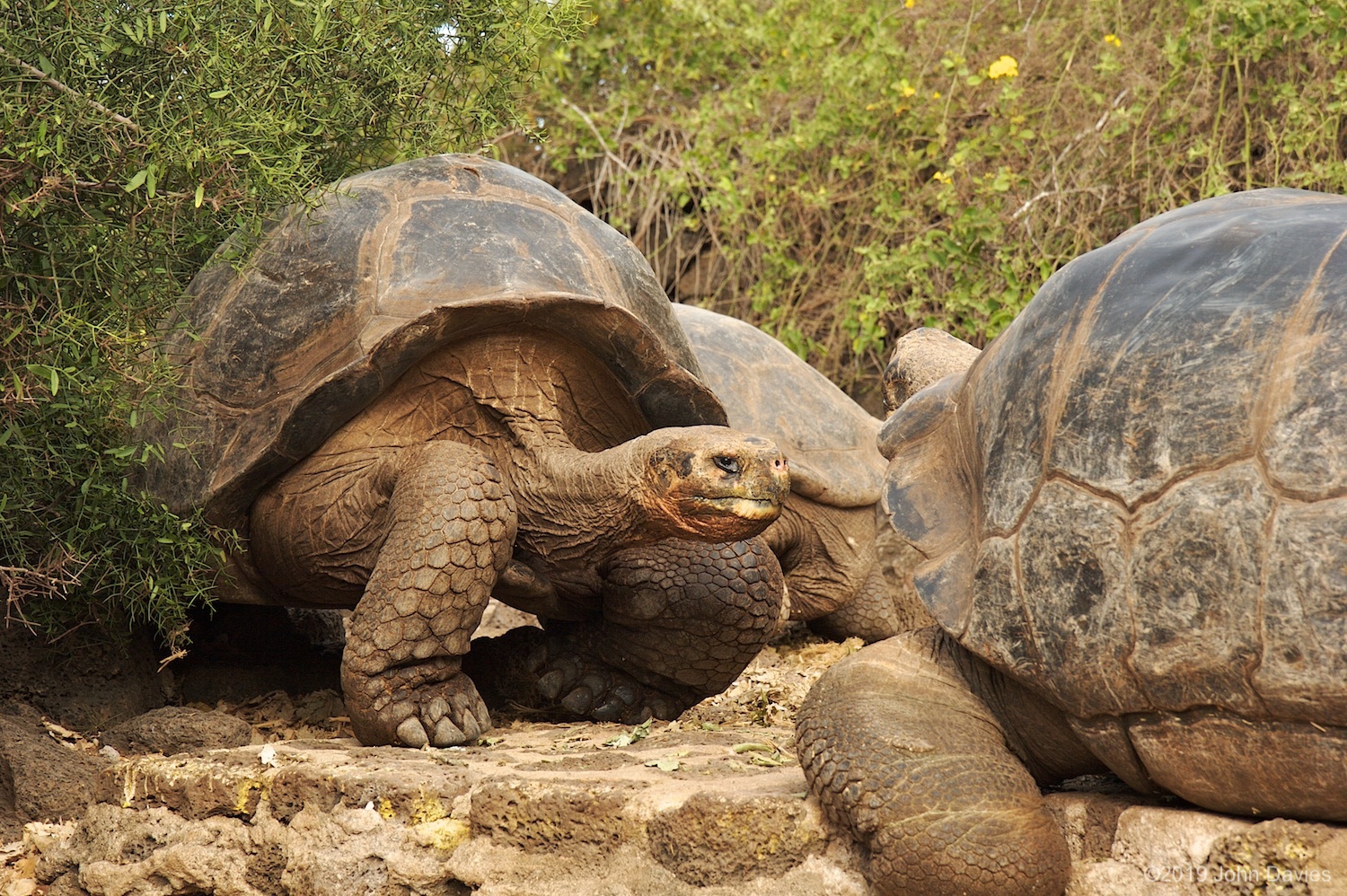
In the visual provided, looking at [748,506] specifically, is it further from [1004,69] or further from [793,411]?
[1004,69]

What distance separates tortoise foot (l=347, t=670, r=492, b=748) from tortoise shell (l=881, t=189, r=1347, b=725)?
1287mm

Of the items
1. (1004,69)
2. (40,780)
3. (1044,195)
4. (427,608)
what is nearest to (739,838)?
(427,608)

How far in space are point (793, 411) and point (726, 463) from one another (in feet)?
7.10

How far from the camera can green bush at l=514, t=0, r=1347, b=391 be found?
216 inches

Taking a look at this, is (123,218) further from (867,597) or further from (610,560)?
(867,597)

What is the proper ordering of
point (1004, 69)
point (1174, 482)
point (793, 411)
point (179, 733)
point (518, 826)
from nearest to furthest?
point (1174, 482)
point (518, 826)
point (179, 733)
point (793, 411)
point (1004, 69)

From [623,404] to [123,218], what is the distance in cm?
139

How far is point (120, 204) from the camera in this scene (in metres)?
3.02

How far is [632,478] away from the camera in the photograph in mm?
3180

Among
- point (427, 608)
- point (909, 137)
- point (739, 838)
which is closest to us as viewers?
point (739, 838)

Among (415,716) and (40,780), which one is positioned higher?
(415,716)

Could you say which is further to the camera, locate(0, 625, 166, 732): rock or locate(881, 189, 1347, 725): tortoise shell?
locate(0, 625, 166, 732): rock

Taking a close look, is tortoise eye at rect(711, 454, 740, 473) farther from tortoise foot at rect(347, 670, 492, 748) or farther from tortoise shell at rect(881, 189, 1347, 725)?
tortoise foot at rect(347, 670, 492, 748)

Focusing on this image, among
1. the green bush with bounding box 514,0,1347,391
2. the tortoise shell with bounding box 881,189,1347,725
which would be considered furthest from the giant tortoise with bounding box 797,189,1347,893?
the green bush with bounding box 514,0,1347,391
